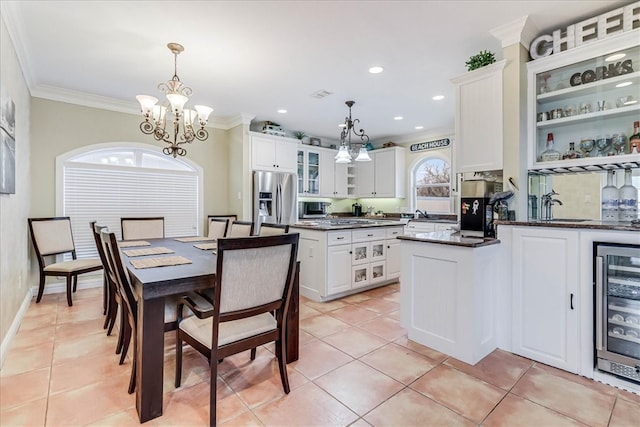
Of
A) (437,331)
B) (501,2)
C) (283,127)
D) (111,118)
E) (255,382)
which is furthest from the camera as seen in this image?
(283,127)

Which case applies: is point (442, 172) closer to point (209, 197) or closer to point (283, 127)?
point (283, 127)

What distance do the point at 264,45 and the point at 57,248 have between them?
11.7 ft

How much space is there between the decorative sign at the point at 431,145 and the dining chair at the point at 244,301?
4.92 m

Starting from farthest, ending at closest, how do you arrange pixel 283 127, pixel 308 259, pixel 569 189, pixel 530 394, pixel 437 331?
pixel 283 127 < pixel 308 259 < pixel 569 189 < pixel 437 331 < pixel 530 394

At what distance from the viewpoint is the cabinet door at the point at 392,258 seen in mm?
4492

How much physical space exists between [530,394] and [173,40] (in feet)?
12.6

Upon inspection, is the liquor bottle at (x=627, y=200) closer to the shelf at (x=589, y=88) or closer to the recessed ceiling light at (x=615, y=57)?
the shelf at (x=589, y=88)

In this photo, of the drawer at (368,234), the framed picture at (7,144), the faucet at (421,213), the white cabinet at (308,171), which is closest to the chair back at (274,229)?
the drawer at (368,234)

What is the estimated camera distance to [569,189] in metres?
2.67

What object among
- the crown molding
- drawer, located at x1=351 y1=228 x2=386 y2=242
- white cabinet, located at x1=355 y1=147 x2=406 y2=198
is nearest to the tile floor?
drawer, located at x1=351 y1=228 x2=386 y2=242

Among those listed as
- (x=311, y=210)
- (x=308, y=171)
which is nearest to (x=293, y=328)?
(x=311, y=210)

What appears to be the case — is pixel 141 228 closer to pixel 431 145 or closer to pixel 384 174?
pixel 384 174

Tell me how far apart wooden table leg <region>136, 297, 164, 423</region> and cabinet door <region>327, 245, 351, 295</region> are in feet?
7.47

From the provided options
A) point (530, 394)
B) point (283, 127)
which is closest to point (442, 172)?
point (283, 127)
